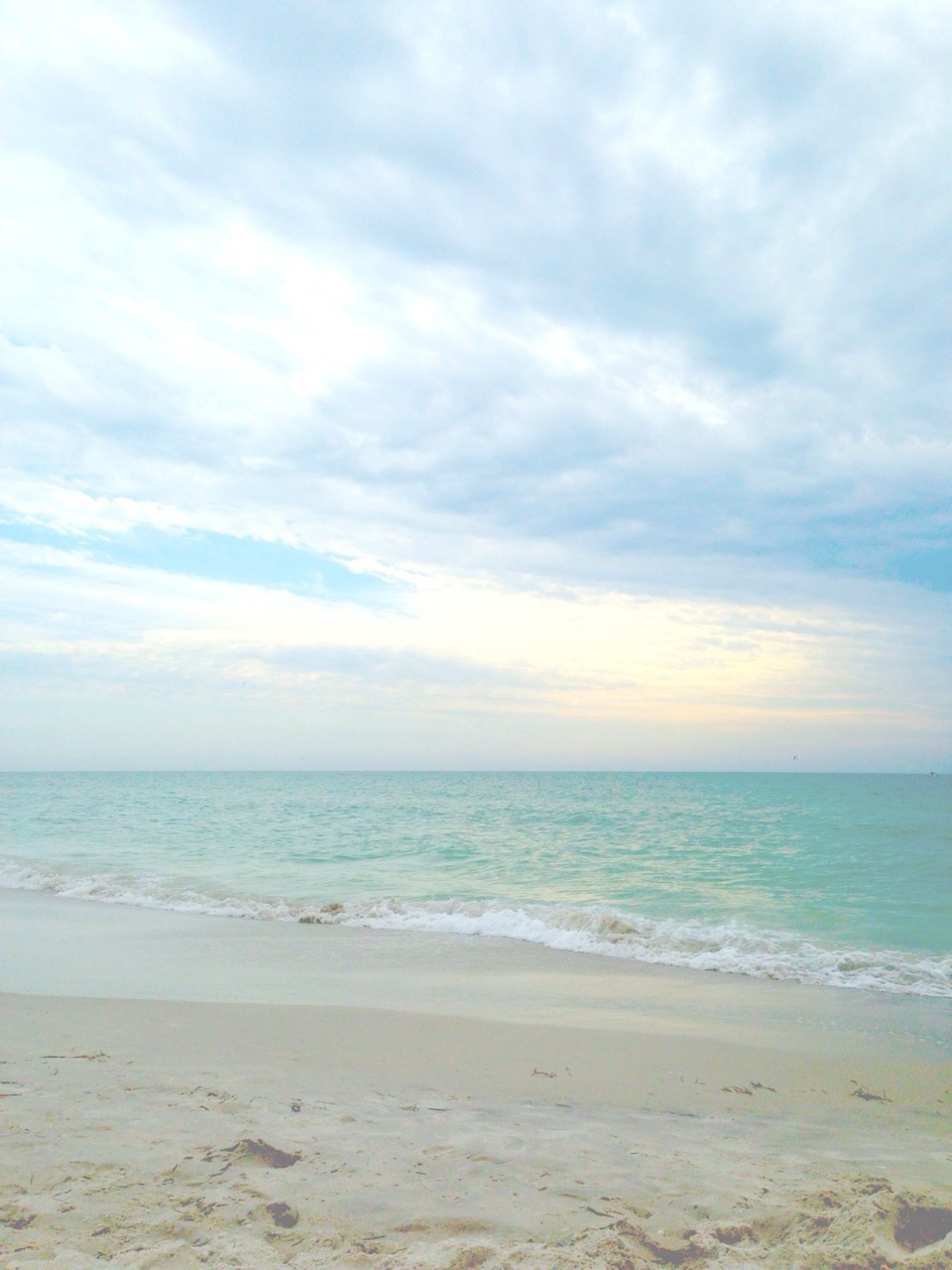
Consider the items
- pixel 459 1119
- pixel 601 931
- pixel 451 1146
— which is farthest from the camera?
pixel 601 931

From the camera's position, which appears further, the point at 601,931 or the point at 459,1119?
the point at 601,931

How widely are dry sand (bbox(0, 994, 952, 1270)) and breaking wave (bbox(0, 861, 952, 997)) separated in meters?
3.48

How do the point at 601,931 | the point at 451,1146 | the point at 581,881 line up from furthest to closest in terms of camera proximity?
the point at 581,881
the point at 601,931
the point at 451,1146

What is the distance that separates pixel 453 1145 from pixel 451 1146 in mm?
24

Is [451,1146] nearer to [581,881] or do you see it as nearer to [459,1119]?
[459,1119]

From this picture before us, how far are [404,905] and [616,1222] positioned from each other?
1169 centimetres

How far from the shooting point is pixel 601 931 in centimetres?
1289

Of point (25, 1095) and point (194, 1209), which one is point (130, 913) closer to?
point (25, 1095)

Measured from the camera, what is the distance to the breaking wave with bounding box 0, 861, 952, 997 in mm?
10602

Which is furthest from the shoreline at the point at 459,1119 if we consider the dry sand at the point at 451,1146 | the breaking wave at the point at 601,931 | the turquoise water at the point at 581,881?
the turquoise water at the point at 581,881

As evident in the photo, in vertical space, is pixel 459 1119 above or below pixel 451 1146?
below

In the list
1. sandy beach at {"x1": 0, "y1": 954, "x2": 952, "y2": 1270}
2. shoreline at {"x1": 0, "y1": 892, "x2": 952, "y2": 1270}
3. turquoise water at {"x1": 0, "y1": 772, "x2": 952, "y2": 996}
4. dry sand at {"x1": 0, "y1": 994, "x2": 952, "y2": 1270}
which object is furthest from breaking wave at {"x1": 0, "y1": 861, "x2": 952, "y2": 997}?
dry sand at {"x1": 0, "y1": 994, "x2": 952, "y2": 1270}

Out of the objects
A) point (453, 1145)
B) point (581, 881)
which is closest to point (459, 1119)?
point (453, 1145)

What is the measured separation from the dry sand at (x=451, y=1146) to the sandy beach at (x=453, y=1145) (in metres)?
0.02
